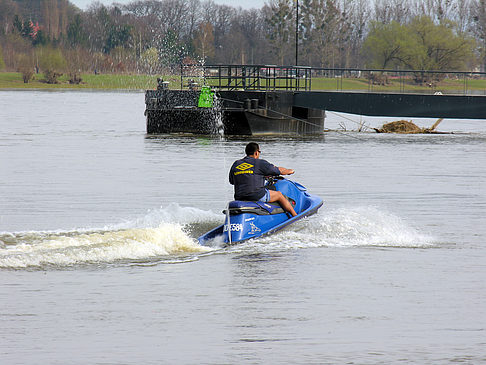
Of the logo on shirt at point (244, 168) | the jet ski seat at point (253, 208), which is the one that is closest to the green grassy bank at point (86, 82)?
the jet ski seat at point (253, 208)

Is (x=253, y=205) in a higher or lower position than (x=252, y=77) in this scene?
lower

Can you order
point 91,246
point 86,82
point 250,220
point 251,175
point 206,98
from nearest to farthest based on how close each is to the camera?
point 91,246 → point 250,220 → point 251,175 → point 206,98 → point 86,82

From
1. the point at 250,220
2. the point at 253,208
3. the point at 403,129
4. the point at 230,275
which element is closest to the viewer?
the point at 230,275

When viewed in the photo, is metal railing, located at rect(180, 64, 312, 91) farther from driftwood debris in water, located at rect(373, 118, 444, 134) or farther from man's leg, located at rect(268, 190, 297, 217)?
man's leg, located at rect(268, 190, 297, 217)

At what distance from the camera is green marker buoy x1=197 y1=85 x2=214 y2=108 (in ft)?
120

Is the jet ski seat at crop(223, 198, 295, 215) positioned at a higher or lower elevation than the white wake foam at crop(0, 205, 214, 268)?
higher

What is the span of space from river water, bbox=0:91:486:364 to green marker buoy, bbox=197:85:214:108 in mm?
14071

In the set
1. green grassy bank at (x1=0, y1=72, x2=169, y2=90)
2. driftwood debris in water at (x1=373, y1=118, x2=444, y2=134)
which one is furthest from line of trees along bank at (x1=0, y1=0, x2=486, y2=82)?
driftwood debris in water at (x1=373, y1=118, x2=444, y2=134)

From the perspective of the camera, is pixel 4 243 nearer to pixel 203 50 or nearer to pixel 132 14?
pixel 203 50

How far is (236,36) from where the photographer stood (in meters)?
153

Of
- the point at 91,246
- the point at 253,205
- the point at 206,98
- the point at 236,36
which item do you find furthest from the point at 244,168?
the point at 236,36

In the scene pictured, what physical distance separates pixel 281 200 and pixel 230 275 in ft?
10.7

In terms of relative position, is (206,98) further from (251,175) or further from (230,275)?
(230,275)

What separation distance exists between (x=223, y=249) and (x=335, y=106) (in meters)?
27.6
